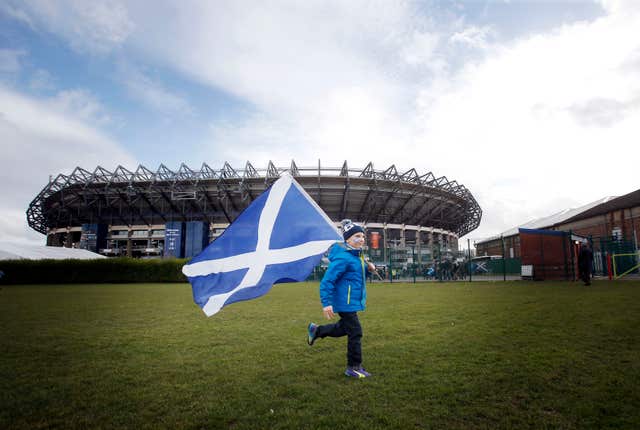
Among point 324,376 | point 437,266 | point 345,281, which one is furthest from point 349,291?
point 437,266

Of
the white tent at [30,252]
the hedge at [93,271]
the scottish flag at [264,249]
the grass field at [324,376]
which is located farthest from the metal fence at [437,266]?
the white tent at [30,252]

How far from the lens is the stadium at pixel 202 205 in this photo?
4755 cm

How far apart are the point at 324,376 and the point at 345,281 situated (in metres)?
0.95

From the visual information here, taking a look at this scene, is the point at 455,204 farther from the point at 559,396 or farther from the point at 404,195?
the point at 559,396

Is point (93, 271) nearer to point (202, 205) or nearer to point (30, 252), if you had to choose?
point (30, 252)

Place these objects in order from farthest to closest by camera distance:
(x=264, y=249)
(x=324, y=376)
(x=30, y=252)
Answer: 1. (x=30, y=252)
2. (x=264, y=249)
3. (x=324, y=376)

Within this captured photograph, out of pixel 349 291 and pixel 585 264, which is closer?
pixel 349 291

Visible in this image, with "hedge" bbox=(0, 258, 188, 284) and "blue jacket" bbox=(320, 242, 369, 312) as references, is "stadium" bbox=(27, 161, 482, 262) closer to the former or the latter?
"hedge" bbox=(0, 258, 188, 284)

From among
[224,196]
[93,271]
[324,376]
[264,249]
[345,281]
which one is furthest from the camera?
[224,196]

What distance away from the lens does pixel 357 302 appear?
360 cm

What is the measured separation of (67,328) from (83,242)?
5626 centimetres

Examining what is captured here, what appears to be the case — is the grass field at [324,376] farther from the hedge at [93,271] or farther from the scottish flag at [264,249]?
the hedge at [93,271]

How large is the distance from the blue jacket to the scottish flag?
26cm

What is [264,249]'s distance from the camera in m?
3.97
